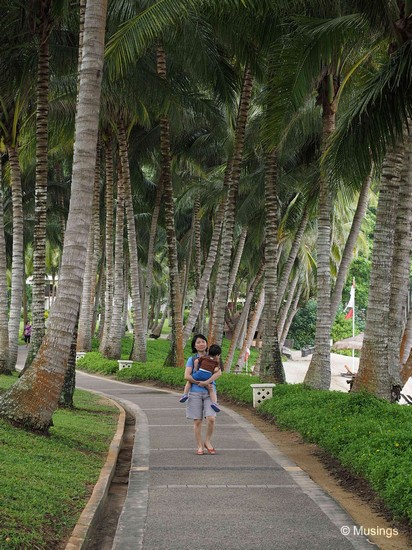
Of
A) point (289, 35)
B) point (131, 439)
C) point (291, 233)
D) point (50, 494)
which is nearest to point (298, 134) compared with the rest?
point (289, 35)

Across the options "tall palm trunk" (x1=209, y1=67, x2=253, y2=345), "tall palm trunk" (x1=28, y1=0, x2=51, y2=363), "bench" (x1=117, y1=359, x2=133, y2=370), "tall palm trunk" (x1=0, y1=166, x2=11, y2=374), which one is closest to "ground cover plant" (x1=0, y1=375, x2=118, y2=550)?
"tall palm trunk" (x1=28, y1=0, x2=51, y2=363)

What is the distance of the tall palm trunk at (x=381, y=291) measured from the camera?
12.9 meters

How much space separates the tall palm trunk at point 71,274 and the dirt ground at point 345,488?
10.8ft

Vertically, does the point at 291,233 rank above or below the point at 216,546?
above

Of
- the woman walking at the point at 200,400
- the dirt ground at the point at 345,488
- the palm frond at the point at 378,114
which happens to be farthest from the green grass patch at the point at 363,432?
the palm frond at the point at 378,114

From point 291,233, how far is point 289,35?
1691cm

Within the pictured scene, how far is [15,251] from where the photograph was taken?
883 inches

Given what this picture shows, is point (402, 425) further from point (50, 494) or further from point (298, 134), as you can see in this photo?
point (298, 134)

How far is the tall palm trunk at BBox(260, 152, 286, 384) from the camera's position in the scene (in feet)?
61.0

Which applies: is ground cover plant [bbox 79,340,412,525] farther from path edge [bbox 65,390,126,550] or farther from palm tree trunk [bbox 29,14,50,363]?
palm tree trunk [bbox 29,14,50,363]

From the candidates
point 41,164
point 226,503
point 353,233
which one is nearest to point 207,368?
point 226,503

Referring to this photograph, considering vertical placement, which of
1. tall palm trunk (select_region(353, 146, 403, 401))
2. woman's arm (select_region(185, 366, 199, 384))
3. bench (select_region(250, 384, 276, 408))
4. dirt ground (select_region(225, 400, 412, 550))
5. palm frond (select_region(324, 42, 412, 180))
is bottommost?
dirt ground (select_region(225, 400, 412, 550))

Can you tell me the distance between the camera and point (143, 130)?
28.6 metres

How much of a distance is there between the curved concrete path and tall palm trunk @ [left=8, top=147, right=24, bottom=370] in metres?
11.1
